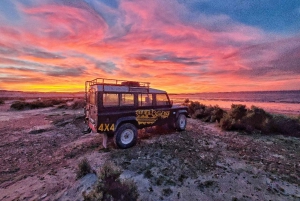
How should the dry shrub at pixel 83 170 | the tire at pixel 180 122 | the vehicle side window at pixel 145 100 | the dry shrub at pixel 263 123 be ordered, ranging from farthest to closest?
the dry shrub at pixel 263 123 → the tire at pixel 180 122 → the vehicle side window at pixel 145 100 → the dry shrub at pixel 83 170

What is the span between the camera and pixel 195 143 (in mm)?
8188

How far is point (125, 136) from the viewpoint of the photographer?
7.34m

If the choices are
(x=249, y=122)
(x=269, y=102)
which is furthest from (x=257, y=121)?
(x=269, y=102)

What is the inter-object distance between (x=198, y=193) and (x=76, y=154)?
5.28 m

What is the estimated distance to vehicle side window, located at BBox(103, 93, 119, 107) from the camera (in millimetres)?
6699

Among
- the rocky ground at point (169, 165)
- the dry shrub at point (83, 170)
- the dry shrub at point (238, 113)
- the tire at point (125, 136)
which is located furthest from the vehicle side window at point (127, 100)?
the dry shrub at point (238, 113)

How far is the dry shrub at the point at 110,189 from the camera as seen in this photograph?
3352 mm

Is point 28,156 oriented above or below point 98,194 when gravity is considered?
below

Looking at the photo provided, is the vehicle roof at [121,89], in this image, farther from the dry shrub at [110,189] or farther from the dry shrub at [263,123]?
the dry shrub at [263,123]

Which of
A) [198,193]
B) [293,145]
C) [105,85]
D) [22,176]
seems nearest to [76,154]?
[22,176]

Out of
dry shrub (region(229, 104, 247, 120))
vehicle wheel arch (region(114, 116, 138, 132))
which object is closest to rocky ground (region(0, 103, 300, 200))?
vehicle wheel arch (region(114, 116, 138, 132))

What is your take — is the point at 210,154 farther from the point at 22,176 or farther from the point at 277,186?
the point at 22,176

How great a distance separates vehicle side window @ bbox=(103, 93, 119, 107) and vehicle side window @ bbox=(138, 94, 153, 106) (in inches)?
48.2

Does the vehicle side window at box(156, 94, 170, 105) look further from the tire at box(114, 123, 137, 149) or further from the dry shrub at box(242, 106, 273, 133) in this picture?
the dry shrub at box(242, 106, 273, 133)
